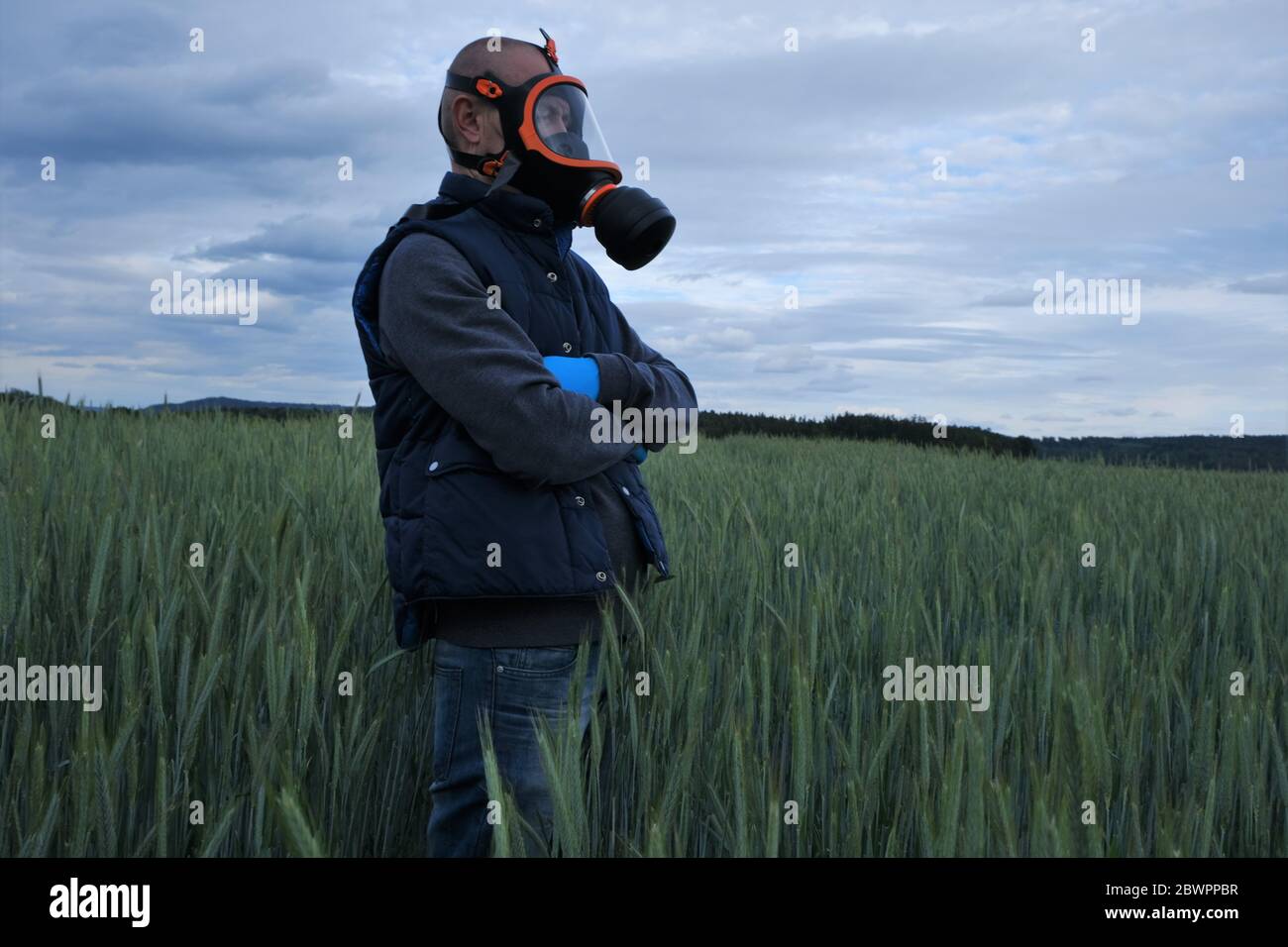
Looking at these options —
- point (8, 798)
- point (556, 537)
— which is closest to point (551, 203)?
point (556, 537)

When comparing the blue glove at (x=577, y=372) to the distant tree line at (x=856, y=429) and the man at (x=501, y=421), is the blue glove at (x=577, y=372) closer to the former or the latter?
the man at (x=501, y=421)

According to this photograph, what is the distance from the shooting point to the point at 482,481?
1.65 meters

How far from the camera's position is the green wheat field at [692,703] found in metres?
1.33

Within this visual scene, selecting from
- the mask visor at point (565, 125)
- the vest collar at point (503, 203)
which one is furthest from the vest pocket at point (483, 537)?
the mask visor at point (565, 125)

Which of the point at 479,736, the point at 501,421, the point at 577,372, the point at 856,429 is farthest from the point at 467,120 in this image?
the point at 856,429

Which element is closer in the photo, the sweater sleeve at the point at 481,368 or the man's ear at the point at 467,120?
the sweater sleeve at the point at 481,368

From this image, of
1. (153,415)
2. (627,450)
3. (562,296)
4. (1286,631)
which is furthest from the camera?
(153,415)

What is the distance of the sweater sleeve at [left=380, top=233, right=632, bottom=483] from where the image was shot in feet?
5.24

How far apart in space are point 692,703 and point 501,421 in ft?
1.94

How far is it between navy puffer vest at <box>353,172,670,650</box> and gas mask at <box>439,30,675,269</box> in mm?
55

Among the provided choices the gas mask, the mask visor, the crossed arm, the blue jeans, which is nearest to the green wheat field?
the blue jeans

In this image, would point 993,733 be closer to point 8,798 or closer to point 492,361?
→ point 492,361
